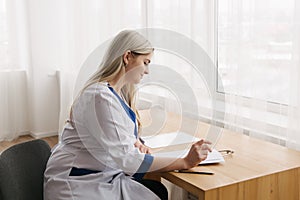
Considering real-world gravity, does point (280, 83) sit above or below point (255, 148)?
above

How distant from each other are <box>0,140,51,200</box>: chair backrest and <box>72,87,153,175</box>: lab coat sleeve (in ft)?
0.81

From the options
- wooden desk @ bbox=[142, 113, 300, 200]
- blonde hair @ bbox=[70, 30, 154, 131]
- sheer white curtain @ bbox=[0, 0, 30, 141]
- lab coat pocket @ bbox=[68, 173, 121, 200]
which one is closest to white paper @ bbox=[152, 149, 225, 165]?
wooden desk @ bbox=[142, 113, 300, 200]

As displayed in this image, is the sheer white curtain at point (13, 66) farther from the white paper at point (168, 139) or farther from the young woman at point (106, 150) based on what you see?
the young woman at point (106, 150)

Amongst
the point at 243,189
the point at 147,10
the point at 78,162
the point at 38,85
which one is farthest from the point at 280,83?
the point at 38,85

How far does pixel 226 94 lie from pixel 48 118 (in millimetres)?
2560

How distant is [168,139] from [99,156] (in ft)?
1.68

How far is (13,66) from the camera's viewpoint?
4.36 meters

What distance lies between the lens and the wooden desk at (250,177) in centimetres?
152

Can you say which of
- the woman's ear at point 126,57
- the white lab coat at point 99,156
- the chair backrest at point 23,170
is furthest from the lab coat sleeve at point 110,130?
the chair backrest at point 23,170

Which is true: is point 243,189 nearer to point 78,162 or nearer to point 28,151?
point 78,162

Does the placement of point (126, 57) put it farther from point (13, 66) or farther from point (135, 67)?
point (13, 66)

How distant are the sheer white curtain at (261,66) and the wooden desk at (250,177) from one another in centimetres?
25

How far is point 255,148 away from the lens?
6.41ft

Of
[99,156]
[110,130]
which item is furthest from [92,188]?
[110,130]
